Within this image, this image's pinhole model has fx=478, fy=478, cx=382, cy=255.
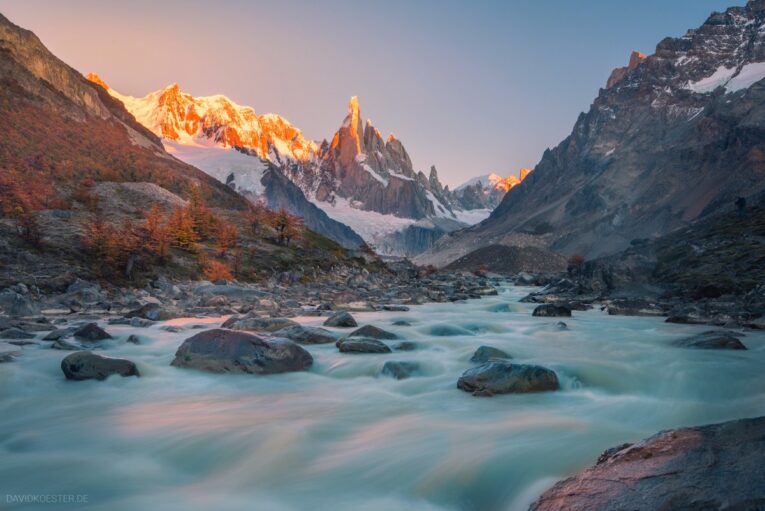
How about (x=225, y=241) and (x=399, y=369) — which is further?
(x=225, y=241)

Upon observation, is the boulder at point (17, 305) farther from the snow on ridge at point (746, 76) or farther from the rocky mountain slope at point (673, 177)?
the snow on ridge at point (746, 76)

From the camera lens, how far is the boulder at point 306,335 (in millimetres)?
15469

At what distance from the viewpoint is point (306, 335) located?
15742mm

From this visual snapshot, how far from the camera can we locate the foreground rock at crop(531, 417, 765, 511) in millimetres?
3740

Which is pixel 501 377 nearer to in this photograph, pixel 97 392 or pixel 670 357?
pixel 670 357

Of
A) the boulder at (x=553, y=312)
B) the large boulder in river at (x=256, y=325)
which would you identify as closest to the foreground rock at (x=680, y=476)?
the large boulder in river at (x=256, y=325)

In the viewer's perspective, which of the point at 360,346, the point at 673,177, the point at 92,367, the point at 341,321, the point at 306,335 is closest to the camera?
the point at 92,367

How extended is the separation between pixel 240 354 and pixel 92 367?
327cm

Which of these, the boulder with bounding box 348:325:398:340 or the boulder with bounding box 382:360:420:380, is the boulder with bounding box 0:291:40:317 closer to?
the boulder with bounding box 348:325:398:340

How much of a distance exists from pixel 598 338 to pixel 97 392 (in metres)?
15.5

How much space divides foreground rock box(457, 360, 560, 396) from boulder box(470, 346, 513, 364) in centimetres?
295

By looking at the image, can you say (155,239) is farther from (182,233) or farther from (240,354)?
(240,354)

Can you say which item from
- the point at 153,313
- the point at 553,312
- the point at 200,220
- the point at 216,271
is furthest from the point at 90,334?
the point at 200,220

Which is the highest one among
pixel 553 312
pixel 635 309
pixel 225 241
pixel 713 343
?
pixel 225 241
